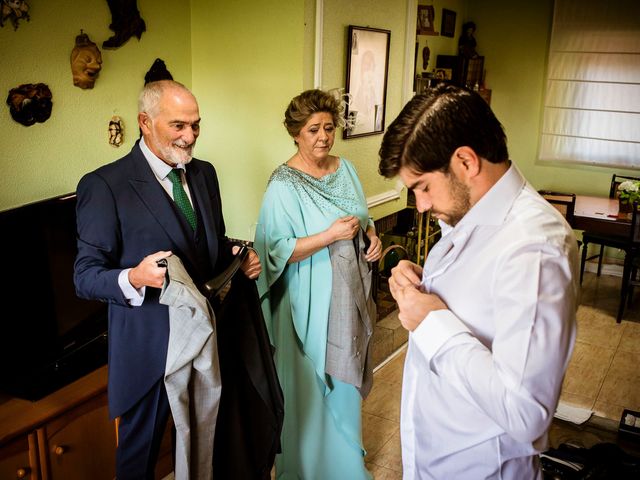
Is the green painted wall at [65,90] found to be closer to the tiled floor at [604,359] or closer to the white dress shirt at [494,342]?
the white dress shirt at [494,342]

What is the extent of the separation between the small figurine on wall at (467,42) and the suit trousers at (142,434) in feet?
16.1

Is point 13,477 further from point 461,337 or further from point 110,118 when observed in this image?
point 461,337

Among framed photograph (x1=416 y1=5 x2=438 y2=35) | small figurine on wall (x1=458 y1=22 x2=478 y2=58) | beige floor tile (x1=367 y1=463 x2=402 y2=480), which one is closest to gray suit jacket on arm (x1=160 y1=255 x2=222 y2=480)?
beige floor tile (x1=367 y1=463 x2=402 y2=480)

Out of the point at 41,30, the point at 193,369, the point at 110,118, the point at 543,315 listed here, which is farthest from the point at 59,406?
the point at 543,315

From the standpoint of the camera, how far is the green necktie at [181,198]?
6.46 feet

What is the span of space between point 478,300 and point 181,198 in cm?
113

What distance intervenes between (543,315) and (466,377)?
172 millimetres

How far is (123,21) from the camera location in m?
2.65

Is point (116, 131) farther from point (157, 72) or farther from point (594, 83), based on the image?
point (594, 83)

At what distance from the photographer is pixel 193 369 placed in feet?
5.88

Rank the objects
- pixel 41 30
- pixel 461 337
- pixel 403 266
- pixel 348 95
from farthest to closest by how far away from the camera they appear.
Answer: pixel 348 95, pixel 41 30, pixel 403 266, pixel 461 337

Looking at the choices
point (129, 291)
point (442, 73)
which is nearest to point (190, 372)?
point (129, 291)

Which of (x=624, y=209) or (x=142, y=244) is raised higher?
(x=142, y=244)

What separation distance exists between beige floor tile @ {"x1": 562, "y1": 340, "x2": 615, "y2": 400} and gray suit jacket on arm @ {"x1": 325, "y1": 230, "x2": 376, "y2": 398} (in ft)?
5.61
